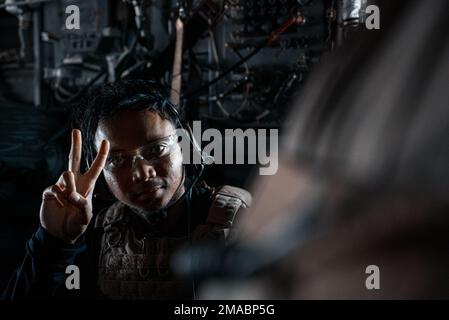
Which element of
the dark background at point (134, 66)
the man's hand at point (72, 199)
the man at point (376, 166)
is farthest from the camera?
the dark background at point (134, 66)

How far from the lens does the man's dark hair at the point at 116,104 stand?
1303 mm

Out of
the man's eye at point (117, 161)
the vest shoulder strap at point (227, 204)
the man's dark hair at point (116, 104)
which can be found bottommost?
the vest shoulder strap at point (227, 204)

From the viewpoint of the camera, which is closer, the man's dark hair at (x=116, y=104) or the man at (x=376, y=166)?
the man at (x=376, y=166)

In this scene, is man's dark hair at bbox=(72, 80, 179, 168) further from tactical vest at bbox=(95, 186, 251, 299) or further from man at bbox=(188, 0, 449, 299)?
man at bbox=(188, 0, 449, 299)

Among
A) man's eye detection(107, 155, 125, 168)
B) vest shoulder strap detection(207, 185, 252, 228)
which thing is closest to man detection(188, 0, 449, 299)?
vest shoulder strap detection(207, 185, 252, 228)

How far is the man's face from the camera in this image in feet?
4.14

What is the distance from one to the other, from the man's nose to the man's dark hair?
13 centimetres

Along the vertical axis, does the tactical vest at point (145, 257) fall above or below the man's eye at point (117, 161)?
below

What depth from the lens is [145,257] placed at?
1310 millimetres

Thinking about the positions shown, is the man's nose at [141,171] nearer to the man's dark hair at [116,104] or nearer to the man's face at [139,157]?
the man's face at [139,157]

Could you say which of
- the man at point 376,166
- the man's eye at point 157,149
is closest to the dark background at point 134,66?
the man's eye at point 157,149
